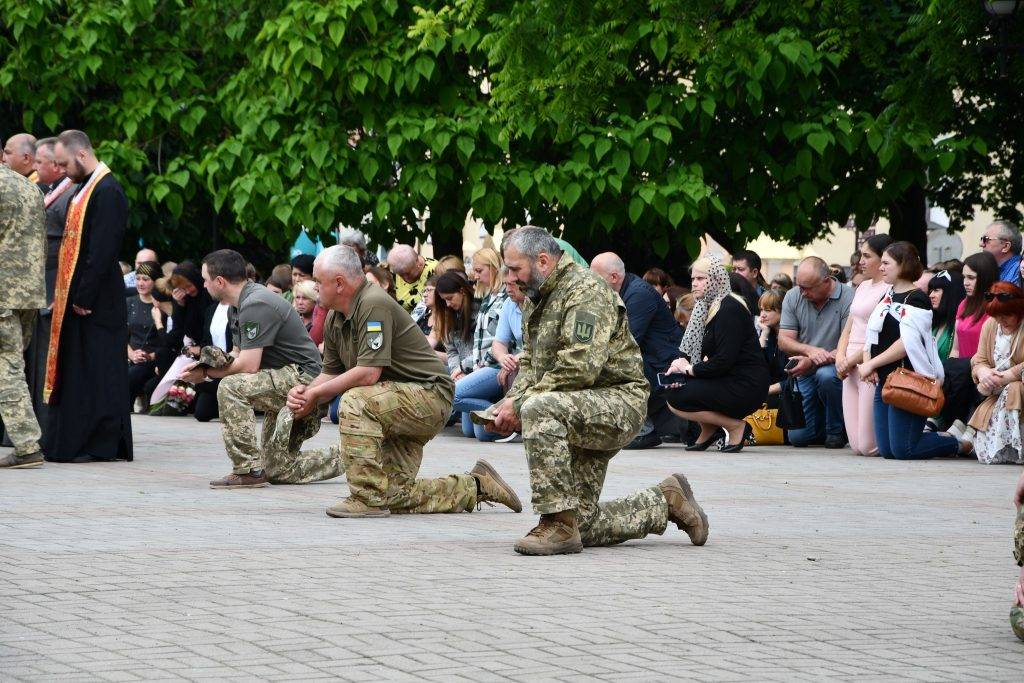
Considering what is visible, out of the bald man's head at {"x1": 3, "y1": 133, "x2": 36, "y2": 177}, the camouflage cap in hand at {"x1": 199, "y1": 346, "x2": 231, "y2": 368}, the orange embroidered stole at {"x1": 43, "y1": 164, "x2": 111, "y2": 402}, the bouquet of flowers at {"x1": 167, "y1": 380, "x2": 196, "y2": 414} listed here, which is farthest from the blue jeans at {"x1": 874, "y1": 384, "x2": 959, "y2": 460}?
the bald man's head at {"x1": 3, "y1": 133, "x2": 36, "y2": 177}

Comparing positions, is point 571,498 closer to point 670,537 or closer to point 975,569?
point 670,537

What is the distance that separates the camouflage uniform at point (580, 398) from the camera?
342 inches

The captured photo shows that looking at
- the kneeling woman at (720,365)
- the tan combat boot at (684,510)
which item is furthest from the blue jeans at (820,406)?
the tan combat boot at (684,510)

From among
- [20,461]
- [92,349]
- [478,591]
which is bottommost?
[478,591]

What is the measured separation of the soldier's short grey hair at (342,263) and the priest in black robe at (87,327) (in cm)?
361

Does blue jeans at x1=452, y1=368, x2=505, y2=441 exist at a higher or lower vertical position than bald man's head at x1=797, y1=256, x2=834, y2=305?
lower

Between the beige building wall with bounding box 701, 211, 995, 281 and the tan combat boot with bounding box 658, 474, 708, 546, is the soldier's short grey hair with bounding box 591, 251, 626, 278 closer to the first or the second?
the beige building wall with bounding box 701, 211, 995, 281

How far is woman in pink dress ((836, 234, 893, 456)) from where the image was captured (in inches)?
613

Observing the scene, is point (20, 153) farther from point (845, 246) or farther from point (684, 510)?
point (845, 246)

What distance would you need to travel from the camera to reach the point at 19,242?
12.9m

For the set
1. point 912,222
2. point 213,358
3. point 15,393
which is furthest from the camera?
point 912,222

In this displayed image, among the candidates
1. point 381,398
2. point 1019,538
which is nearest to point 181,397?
point 381,398

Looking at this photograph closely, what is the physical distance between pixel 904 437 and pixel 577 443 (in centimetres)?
695

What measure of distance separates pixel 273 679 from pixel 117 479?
6.85 meters
